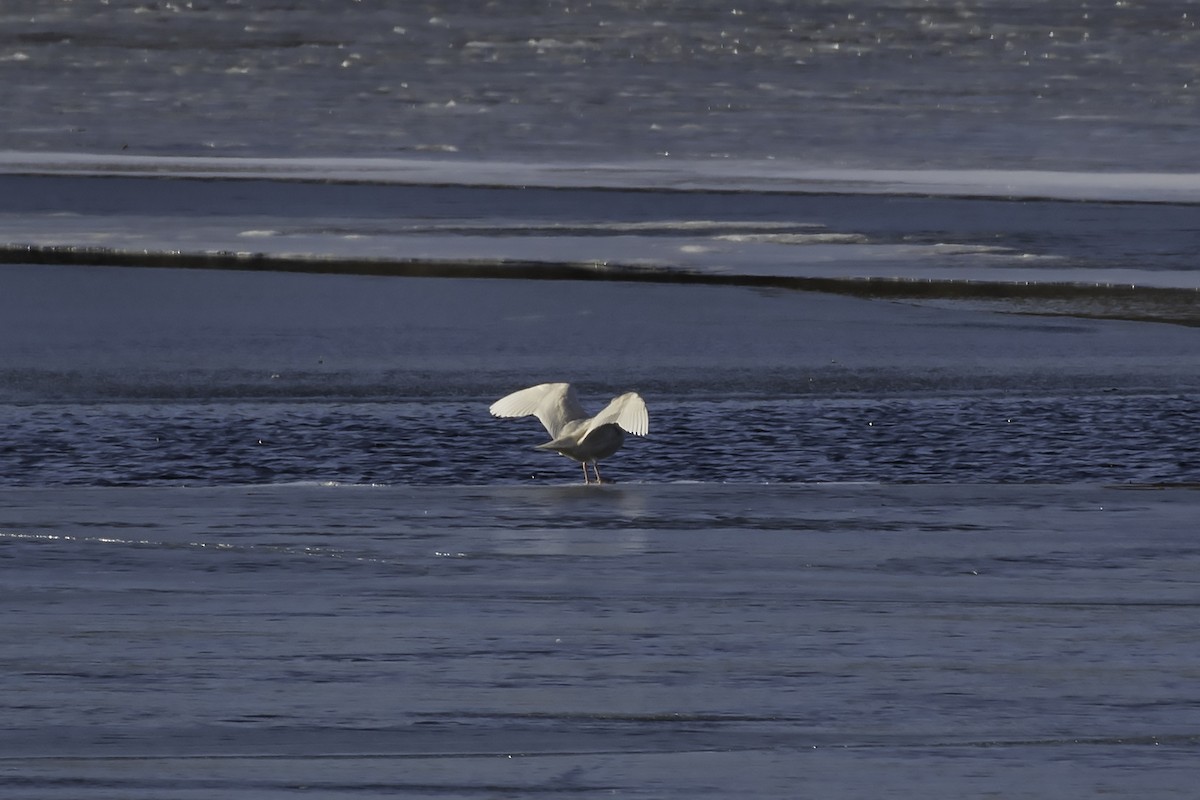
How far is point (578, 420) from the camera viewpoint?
802 centimetres

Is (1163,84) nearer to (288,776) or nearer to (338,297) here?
(338,297)

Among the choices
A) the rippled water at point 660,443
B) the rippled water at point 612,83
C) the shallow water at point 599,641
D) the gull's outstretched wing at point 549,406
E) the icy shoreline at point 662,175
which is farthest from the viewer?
the rippled water at point 612,83

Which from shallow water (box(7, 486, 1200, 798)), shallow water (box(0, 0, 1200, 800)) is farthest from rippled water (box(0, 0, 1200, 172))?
shallow water (box(7, 486, 1200, 798))

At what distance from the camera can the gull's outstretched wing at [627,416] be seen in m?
7.62

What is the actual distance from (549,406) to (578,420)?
0.58 feet

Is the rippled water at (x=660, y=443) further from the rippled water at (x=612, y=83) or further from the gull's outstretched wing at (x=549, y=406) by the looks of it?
the rippled water at (x=612, y=83)

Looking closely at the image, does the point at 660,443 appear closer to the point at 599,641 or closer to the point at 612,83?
the point at 599,641

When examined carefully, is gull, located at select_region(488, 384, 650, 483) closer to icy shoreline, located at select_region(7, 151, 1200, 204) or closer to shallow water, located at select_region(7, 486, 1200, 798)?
shallow water, located at select_region(7, 486, 1200, 798)

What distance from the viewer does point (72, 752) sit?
4.25m

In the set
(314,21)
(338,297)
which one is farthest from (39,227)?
(314,21)

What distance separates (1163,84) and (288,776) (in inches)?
1335

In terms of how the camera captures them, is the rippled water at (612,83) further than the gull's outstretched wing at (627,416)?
Yes

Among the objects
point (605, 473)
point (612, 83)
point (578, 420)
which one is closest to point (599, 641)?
point (578, 420)

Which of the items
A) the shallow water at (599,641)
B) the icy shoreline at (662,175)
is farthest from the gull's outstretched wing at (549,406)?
the icy shoreline at (662,175)
